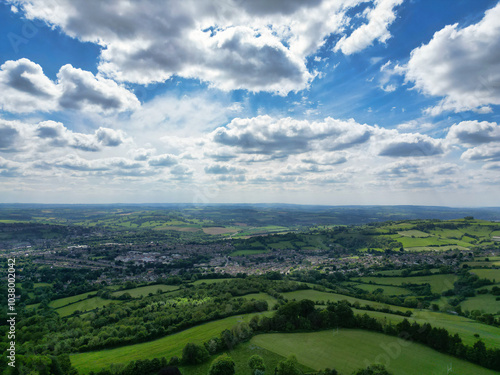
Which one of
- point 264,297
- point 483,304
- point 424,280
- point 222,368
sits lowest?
point 264,297

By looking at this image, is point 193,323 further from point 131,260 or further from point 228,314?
point 131,260

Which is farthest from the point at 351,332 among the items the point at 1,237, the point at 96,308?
the point at 1,237

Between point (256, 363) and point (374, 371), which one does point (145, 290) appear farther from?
point (374, 371)

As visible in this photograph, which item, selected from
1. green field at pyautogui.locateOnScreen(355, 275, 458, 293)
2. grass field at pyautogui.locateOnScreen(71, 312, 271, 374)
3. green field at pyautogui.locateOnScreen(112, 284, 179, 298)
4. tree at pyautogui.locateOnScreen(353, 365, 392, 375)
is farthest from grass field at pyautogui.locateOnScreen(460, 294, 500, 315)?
green field at pyautogui.locateOnScreen(112, 284, 179, 298)

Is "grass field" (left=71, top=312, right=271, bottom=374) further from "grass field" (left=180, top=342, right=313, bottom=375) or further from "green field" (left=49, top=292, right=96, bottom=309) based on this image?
"green field" (left=49, top=292, right=96, bottom=309)

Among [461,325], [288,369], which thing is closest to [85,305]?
[288,369]

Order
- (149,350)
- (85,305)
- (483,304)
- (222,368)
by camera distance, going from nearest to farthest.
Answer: (222,368)
(149,350)
(483,304)
(85,305)

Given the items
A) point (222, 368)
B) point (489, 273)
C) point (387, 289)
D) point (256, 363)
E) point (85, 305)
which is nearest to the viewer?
point (222, 368)
